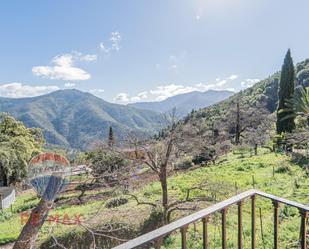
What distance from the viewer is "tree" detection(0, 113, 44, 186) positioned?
21359 millimetres

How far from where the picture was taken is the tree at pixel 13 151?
2136 cm

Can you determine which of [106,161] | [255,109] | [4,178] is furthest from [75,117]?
[106,161]

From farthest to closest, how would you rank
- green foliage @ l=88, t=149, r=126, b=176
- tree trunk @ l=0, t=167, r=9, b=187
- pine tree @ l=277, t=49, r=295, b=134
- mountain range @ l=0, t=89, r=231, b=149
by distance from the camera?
mountain range @ l=0, t=89, r=231, b=149 → tree trunk @ l=0, t=167, r=9, b=187 → pine tree @ l=277, t=49, r=295, b=134 → green foliage @ l=88, t=149, r=126, b=176

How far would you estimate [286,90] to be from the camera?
19016 millimetres

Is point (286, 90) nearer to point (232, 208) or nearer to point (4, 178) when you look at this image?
point (232, 208)

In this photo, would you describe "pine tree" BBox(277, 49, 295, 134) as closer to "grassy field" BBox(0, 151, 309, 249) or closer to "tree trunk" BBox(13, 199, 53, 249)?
"grassy field" BBox(0, 151, 309, 249)

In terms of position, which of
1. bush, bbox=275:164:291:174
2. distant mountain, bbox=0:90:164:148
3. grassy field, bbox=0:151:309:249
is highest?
distant mountain, bbox=0:90:164:148

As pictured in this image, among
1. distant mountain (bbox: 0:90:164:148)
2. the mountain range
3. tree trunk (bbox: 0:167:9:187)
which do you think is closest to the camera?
tree trunk (bbox: 0:167:9:187)

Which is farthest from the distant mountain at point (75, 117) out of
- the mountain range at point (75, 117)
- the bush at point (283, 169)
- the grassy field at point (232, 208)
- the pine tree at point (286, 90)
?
the bush at point (283, 169)

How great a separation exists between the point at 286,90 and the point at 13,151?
2097 centimetres

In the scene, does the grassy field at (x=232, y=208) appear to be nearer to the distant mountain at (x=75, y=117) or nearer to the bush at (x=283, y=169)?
the bush at (x=283, y=169)

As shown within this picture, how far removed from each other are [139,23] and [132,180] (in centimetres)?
666

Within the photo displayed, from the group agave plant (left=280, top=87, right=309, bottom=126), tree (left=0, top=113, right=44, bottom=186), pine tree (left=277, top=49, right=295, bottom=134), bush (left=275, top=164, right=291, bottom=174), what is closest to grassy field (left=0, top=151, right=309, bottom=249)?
bush (left=275, top=164, right=291, bottom=174)

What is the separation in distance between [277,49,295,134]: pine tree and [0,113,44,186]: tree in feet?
64.8
